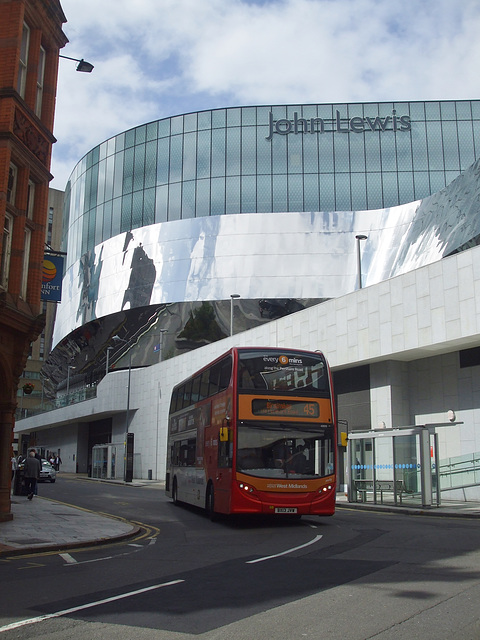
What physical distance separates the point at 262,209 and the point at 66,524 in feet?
140

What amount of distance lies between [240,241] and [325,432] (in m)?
40.7

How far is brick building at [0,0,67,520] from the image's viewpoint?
1730cm

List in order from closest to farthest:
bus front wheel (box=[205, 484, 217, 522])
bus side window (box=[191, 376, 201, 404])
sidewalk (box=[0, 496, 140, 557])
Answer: sidewalk (box=[0, 496, 140, 557]), bus front wheel (box=[205, 484, 217, 522]), bus side window (box=[191, 376, 201, 404])

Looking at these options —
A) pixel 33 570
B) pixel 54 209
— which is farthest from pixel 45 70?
pixel 54 209

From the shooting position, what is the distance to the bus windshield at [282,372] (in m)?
16.4

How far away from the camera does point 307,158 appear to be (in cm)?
5725

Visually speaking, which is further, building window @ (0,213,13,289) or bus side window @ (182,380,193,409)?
bus side window @ (182,380,193,409)

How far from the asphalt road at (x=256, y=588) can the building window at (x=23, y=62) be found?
12.6 m

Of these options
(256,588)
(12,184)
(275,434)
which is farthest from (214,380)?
(256,588)

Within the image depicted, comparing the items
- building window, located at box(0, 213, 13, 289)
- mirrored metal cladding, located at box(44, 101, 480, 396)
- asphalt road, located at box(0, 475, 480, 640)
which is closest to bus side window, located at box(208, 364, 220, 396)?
asphalt road, located at box(0, 475, 480, 640)

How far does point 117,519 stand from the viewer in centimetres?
1989

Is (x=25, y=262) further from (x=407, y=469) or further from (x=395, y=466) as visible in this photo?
(x=407, y=469)

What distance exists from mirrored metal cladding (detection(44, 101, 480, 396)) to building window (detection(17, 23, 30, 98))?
1431 inches

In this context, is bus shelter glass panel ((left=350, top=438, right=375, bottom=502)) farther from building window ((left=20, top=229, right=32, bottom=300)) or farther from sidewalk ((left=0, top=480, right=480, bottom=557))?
building window ((left=20, top=229, right=32, bottom=300))
